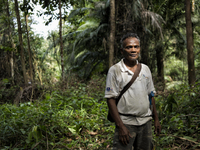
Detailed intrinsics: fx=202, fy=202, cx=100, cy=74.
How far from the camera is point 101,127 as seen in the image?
16.6 ft

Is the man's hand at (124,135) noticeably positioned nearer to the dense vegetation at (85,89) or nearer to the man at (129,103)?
the man at (129,103)

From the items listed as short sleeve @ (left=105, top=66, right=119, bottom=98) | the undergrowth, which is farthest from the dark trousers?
the undergrowth

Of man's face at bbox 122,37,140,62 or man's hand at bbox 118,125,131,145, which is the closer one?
man's hand at bbox 118,125,131,145

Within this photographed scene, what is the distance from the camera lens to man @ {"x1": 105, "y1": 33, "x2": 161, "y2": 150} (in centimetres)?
216

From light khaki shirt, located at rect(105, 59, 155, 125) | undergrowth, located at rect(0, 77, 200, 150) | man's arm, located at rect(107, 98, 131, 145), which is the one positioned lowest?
undergrowth, located at rect(0, 77, 200, 150)

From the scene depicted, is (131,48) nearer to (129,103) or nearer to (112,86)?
(112,86)

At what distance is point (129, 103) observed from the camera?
2.17m

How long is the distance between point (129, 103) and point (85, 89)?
6252 millimetres

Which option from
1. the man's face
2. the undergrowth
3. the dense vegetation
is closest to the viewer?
the man's face

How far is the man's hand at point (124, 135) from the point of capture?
212 cm

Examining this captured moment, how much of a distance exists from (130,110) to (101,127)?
9.99 feet

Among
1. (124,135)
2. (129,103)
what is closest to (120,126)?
(124,135)

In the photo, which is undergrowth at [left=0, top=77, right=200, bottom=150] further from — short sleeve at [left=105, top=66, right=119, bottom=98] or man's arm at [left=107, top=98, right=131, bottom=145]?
short sleeve at [left=105, top=66, right=119, bottom=98]

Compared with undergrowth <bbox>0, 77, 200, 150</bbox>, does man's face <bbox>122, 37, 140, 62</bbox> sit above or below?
above
